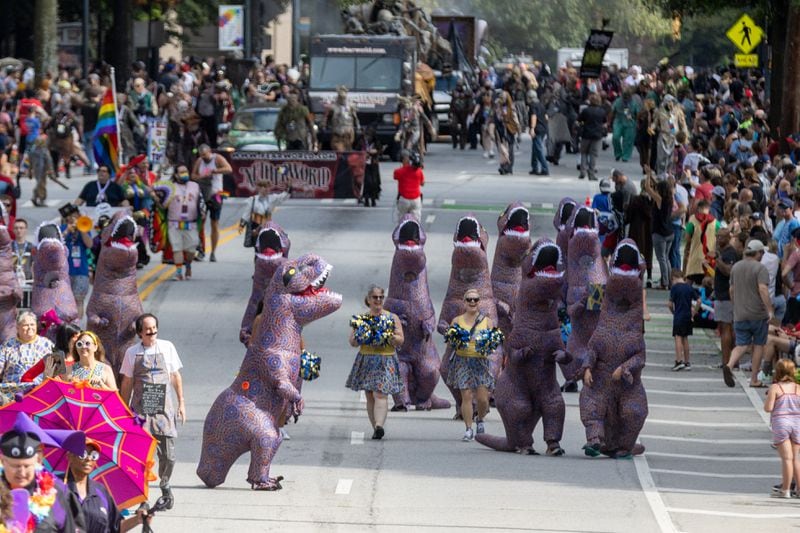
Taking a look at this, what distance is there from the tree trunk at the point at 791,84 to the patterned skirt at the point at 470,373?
18.3 meters

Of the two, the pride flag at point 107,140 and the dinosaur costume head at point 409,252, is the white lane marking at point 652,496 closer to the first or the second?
the dinosaur costume head at point 409,252

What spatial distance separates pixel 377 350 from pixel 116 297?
9.01ft

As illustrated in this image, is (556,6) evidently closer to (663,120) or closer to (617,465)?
(663,120)

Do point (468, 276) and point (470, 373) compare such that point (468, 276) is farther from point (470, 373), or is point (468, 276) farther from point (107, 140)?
point (107, 140)

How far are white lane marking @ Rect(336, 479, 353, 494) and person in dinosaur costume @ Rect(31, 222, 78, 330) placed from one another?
412 cm

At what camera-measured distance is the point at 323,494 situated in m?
16.0

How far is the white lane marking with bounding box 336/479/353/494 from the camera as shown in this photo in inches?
635

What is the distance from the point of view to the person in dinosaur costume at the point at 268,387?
51.7 feet

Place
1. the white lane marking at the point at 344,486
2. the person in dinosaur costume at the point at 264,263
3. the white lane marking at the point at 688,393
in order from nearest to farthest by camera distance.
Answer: the white lane marking at the point at 344,486, the person in dinosaur costume at the point at 264,263, the white lane marking at the point at 688,393

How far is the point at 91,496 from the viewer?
10539mm

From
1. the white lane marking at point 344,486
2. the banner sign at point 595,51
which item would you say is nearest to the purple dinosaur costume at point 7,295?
the white lane marking at point 344,486

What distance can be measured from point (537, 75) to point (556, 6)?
21.1m

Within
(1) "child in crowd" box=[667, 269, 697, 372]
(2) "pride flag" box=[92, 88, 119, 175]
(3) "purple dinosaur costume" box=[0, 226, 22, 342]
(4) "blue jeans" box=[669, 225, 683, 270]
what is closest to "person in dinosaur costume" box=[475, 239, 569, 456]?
(3) "purple dinosaur costume" box=[0, 226, 22, 342]

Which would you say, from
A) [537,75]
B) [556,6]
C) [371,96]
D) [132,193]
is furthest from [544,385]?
[556,6]
